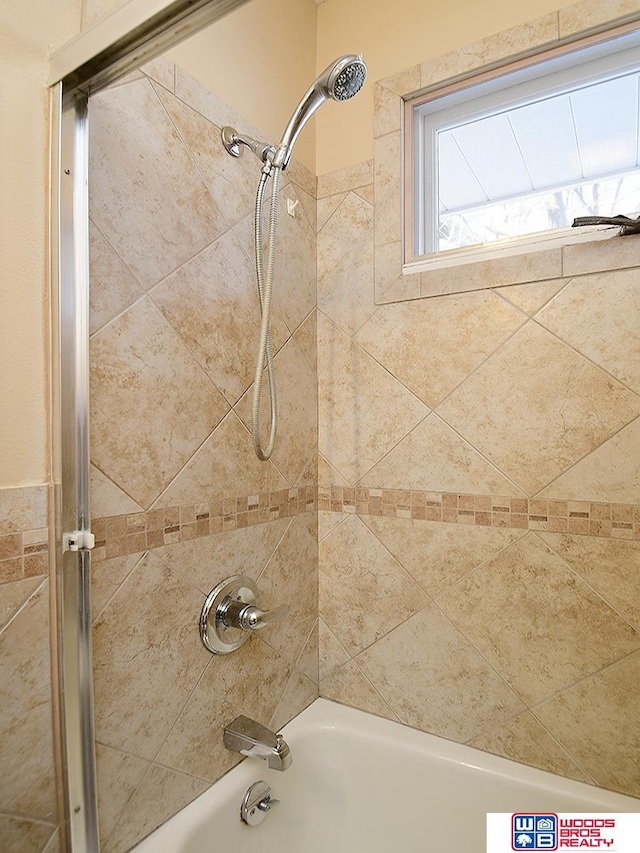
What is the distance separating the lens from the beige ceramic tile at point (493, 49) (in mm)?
1188

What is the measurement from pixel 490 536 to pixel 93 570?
912 millimetres

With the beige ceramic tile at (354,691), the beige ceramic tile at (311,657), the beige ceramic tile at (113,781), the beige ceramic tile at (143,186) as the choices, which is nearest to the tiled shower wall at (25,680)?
the beige ceramic tile at (113,781)

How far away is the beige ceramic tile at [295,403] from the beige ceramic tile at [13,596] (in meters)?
0.65

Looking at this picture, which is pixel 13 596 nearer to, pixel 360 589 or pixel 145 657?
pixel 145 657

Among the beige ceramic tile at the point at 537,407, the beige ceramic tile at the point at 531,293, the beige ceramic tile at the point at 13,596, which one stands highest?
the beige ceramic tile at the point at 531,293

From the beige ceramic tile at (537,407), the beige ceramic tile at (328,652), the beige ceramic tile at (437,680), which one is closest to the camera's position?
the beige ceramic tile at (537,407)

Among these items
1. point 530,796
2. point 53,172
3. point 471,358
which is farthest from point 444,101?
point 530,796

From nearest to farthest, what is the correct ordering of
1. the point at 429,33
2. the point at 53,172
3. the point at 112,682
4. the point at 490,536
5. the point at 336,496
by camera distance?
the point at 53,172
the point at 112,682
the point at 490,536
the point at 429,33
the point at 336,496

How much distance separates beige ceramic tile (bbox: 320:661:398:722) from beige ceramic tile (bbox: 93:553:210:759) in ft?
1.80

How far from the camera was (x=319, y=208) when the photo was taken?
1.52m

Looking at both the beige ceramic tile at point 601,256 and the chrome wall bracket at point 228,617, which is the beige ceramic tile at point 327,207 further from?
the chrome wall bracket at point 228,617

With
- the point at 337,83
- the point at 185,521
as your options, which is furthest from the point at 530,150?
the point at 185,521

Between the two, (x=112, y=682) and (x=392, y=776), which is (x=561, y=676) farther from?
(x=112, y=682)

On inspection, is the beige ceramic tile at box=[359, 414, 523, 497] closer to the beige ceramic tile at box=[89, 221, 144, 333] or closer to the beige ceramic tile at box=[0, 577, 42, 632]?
the beige ceramic tile at box=[89, 221, 144, 333]
